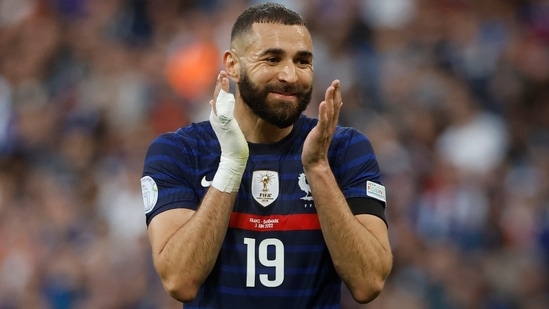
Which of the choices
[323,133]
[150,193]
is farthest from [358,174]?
[150,193]

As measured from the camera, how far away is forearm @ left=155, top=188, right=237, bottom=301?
12.9 feet

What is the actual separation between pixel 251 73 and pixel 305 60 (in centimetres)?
21

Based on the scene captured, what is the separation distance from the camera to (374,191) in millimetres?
4176

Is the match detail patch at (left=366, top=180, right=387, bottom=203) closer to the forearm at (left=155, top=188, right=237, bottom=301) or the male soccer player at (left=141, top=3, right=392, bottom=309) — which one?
the male soccer player at (left=141, top=3, right=392, bottom=309)

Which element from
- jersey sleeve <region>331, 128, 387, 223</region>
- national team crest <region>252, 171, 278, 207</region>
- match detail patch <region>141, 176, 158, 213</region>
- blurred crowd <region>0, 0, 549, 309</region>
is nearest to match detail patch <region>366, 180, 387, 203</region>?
jersey sleeve <region>331, 128, 387, 223</region>

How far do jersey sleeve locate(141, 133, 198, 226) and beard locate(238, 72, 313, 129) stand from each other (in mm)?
329

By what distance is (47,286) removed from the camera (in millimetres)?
8375

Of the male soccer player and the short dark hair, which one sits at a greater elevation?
the short dark hair

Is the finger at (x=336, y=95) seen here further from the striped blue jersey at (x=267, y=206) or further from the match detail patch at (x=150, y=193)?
the match detail patch at (x=150, y=193)

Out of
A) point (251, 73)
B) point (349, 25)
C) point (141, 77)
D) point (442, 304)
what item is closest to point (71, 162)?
point (141, 77)

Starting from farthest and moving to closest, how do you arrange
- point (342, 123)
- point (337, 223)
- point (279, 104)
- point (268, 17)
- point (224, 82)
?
point (342, 123), point (268, 17), point (279, 104), point (224, 82), point (337, 223)

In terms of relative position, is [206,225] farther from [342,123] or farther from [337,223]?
[342,123]

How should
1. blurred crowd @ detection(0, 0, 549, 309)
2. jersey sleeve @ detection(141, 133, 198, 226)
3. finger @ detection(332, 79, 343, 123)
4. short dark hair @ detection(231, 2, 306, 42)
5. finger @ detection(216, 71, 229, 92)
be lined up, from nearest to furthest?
1. finger @ detection(332, 79, 343, 123)
2. finger @ detection(216, 71, 229, 92)
3. jersey sleeve @ detection(141, 133, 198, 226)
4. short dark hair @ detection(231, 2, 306, 42)
5. blurred crowd @ detection(0, 0, 549, 309)

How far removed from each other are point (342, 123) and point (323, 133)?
177 inches
